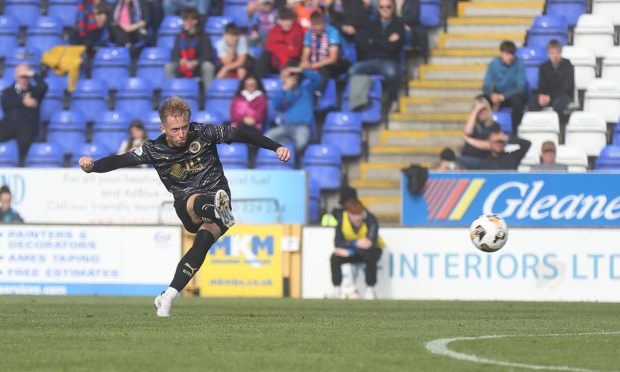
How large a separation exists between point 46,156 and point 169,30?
4.06 m

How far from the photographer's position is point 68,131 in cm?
2578

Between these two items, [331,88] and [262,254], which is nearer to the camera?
[262,254]

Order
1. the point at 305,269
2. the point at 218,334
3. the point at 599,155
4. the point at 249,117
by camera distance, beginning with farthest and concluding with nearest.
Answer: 1. the point at 249,117
2. the point at 599,155
3. the point at 305,269
4. the point at 218,334

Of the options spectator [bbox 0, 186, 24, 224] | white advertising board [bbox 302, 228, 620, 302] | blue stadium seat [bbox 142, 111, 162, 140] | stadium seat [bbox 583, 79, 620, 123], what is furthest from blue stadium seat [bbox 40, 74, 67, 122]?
stadium seat [bbox 583, 79, 620, 123]

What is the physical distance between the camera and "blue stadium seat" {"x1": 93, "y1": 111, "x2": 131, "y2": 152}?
2523 centimetres

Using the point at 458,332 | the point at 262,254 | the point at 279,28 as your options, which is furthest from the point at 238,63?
the point at 458,332

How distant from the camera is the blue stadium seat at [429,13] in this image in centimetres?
2623

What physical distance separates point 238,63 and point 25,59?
475 centimetres

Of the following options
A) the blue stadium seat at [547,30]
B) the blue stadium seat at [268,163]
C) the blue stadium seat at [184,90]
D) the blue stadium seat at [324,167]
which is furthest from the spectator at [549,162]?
the blue stadium seat at [184,90]

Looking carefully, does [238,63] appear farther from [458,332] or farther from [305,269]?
[458,332]

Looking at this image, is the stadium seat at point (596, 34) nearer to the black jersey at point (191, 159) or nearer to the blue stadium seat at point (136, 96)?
the blue stadium seat at point (136, 96)

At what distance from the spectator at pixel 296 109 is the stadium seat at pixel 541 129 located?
3708mm

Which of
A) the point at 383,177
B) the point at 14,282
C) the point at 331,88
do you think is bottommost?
the point at 14,282

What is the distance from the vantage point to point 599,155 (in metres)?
22.9
